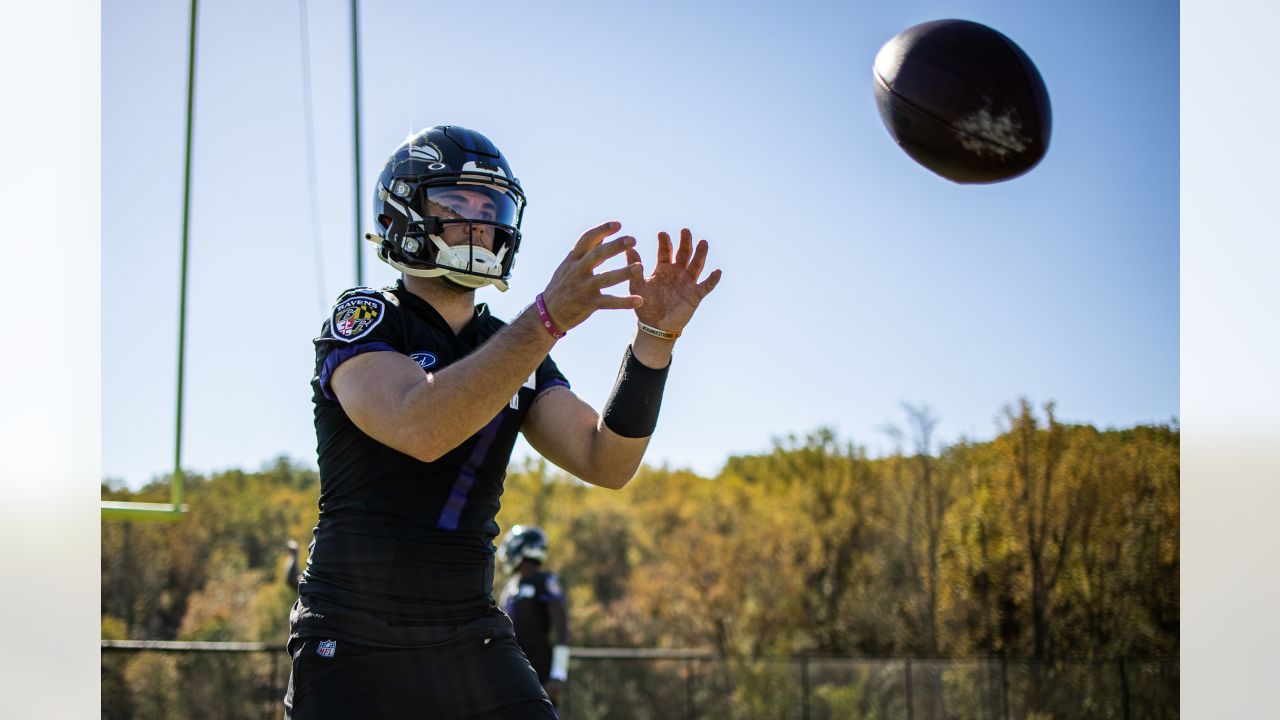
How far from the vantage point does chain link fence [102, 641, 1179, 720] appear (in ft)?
43.5

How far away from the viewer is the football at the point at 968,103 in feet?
12.1

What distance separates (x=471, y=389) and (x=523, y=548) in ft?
20.5

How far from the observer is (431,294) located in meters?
2.70

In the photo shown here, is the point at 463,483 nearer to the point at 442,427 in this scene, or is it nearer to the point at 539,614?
the point at 442,427

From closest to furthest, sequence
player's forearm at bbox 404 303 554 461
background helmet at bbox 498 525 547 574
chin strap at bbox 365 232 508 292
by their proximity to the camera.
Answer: player's forearm at bbox 404 303 554 461
chin strap at bbox 365 232 508 292
background helmet at bbox 498 525 547 574

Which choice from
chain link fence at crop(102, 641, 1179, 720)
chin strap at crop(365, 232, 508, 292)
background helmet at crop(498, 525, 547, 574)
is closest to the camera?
chin strap at crop(365, 232, 508, 292)

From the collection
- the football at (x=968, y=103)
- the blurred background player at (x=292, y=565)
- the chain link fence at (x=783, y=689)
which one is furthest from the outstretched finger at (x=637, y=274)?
the chain link fence at (x=783, y=689)

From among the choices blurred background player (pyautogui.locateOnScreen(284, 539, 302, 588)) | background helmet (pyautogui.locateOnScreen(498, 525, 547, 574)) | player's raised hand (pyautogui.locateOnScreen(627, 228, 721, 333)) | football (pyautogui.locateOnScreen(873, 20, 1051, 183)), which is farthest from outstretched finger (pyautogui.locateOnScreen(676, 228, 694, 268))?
background helmet (pyautogui.locateOnScreen(498, 525, 547, 574))

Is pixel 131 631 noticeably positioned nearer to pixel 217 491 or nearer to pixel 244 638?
pixel 244 638

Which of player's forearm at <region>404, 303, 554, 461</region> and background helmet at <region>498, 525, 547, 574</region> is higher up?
player's forearm at <region>404, 303, 554, 461</region>

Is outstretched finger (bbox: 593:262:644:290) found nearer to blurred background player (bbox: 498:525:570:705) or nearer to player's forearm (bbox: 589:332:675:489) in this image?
player's forearm (bbox: 589:332:675:489)

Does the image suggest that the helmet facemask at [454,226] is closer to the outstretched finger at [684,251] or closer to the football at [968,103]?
the outstretched finger at [684,251]

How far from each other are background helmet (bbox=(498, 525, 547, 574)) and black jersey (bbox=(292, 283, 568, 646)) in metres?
5.81

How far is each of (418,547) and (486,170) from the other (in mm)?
919
